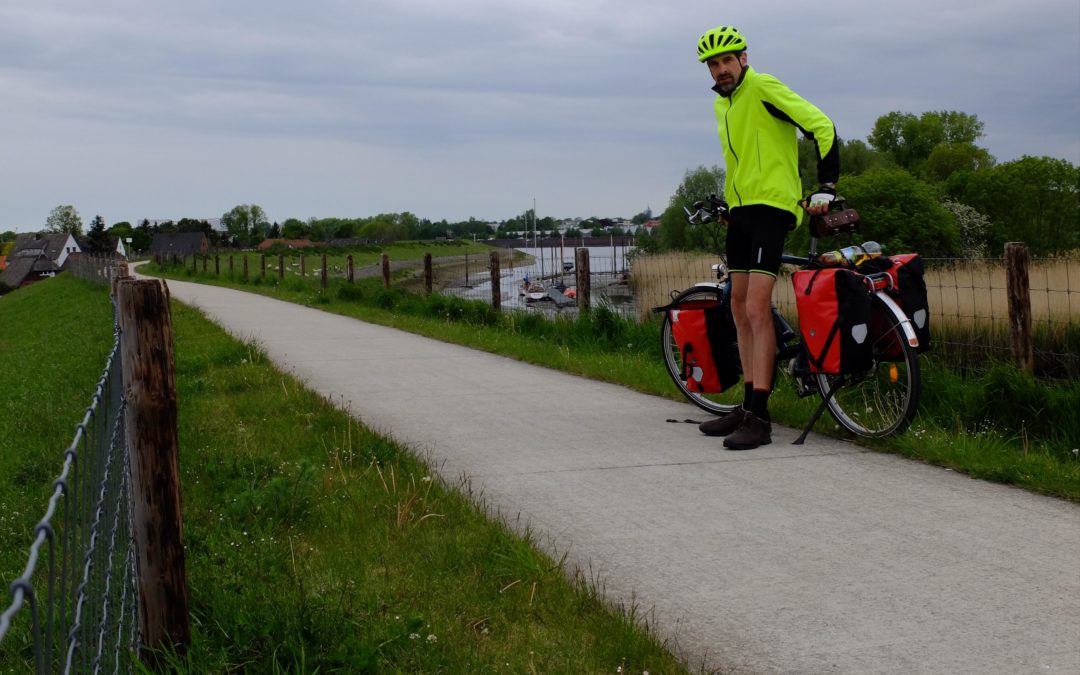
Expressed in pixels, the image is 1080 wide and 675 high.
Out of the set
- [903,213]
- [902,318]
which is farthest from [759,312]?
[903,213]

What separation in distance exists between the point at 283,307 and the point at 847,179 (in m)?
43.6

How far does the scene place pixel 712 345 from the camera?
24.1 feet

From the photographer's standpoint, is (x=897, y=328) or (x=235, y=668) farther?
(x=897, y=328)

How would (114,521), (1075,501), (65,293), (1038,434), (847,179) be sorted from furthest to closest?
(847,179), (65,293), (1038,434), (1075,501), (114,521)

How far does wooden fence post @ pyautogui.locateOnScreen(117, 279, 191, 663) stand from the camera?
3.40 metres

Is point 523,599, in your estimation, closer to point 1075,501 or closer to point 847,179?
point 1075,501

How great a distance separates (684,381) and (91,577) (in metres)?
5.24

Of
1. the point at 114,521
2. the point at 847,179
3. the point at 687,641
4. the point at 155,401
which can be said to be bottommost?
the point at 687,641

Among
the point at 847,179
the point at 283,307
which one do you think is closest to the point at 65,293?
the point at 283,307

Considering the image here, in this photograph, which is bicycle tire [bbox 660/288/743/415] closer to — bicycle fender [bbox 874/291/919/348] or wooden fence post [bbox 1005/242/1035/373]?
bicycle fender [bbox 874/291/919/348]

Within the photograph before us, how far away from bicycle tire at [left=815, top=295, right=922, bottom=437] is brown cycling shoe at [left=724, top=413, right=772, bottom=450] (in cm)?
47

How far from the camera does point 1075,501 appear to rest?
513 cm

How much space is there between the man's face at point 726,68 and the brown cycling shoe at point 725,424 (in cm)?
187

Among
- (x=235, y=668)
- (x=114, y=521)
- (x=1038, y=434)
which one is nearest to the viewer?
(x=235, y=668)
